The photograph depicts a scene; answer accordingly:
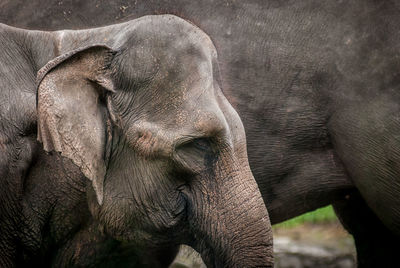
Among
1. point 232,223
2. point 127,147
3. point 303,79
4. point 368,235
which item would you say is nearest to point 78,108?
point 127,147

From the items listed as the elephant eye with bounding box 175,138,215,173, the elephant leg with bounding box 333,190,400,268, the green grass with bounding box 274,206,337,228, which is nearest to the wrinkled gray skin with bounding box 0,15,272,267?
the elephant eye with bounding box 175,138,215,173

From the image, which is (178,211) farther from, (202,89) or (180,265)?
(180,265)

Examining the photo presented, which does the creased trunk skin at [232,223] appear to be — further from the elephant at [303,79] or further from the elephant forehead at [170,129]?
the elephant at [303,79]

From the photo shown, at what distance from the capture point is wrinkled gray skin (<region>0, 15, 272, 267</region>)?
2496 mm

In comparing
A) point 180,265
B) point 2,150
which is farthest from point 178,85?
point 180,265

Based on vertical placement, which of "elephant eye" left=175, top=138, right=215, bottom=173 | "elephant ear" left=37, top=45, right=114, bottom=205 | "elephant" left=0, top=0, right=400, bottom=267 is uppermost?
"elephant ear" left=37, top=45, right=114, bottom=205

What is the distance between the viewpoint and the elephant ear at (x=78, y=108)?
2473 millimetres

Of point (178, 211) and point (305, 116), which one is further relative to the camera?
point (305, 116)

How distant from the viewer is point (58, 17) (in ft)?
10.9

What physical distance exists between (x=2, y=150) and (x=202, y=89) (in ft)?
1.94

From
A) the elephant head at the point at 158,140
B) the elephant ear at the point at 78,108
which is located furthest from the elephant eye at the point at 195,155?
the elephant ear at the point at 78,108

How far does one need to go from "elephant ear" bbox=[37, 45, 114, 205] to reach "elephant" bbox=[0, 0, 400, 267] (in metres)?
0.70

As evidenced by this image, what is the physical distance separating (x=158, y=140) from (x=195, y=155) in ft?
0.36

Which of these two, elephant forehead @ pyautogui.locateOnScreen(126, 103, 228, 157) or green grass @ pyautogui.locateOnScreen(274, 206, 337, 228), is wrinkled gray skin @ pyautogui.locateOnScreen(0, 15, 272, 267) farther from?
green grass @ pyautogui.locateOnScreen(274, 206, 337, 228)
